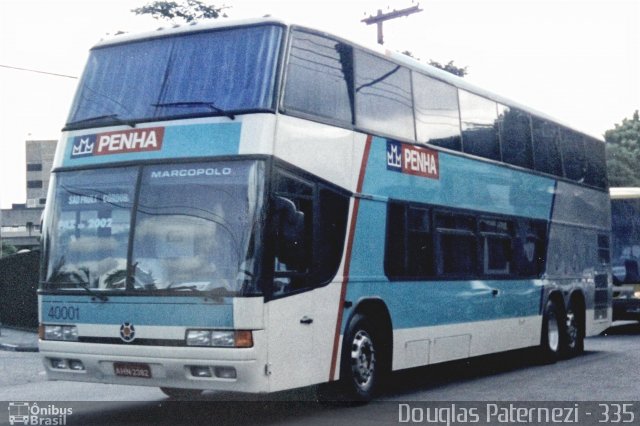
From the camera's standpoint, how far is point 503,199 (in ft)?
49.4

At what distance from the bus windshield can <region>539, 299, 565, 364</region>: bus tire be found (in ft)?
27.8

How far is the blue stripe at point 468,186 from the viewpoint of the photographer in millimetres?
11697

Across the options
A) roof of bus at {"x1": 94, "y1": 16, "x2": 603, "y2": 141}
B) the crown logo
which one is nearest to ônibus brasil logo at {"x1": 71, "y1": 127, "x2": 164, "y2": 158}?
the crown logo

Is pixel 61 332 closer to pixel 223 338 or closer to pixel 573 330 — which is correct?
pixel 223 338

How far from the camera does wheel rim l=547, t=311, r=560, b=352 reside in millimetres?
16594

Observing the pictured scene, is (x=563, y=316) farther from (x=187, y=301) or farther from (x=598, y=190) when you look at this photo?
(x=187, y=301)

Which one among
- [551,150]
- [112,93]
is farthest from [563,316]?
[112,93]

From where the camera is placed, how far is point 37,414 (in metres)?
10.6

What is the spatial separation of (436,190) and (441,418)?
3.58 m

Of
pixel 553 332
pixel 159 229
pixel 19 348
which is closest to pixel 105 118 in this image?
pixel 159 229

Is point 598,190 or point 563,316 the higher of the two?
point 598,190

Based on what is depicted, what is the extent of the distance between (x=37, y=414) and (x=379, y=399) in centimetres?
373

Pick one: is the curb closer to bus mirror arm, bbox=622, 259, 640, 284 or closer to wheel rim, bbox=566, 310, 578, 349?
wheel rim, bbox=566, 310, 578, 349

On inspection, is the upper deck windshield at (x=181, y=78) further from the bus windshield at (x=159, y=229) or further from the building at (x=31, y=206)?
the building at (x=31, y=206)
